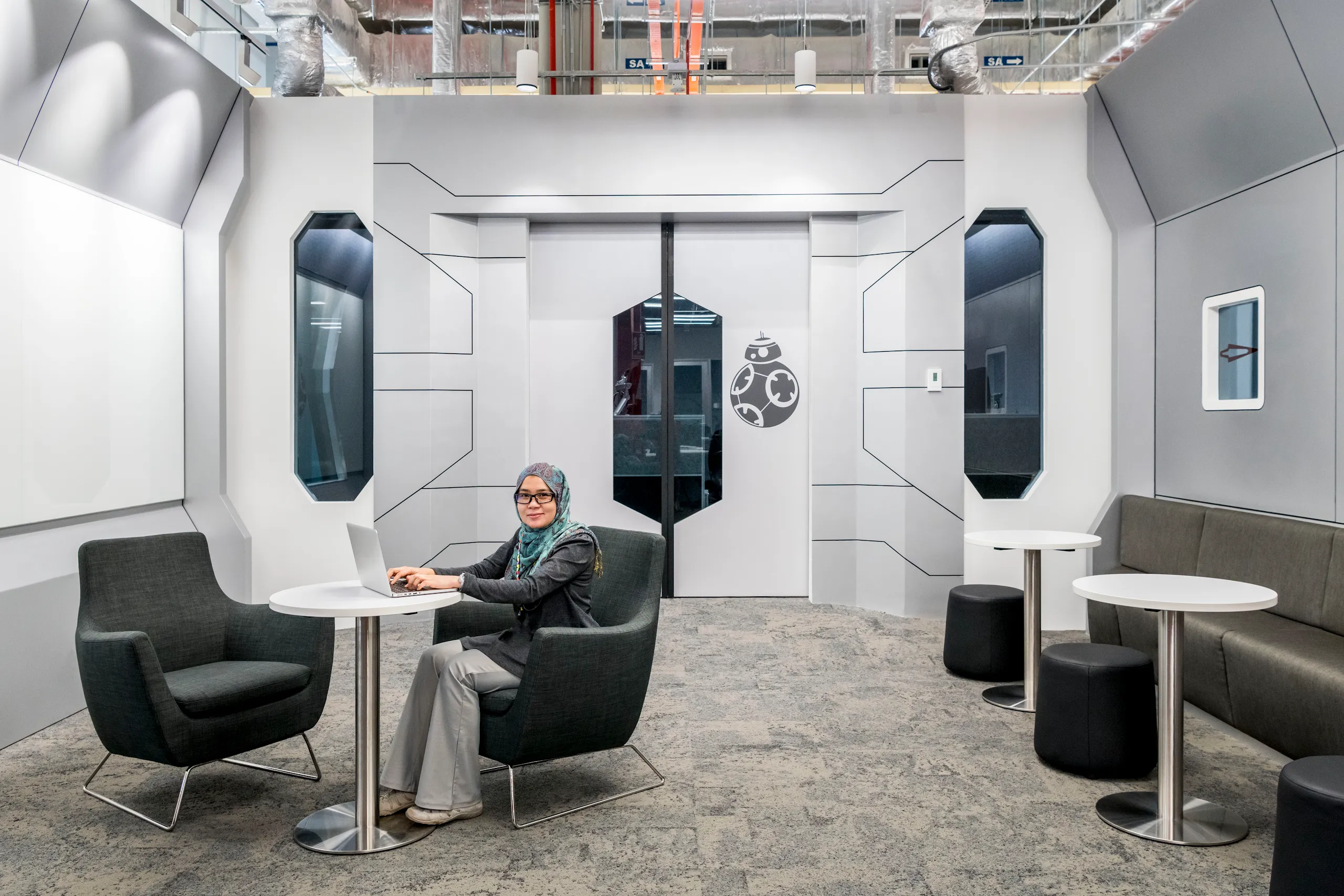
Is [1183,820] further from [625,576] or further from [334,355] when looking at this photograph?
[334,355]

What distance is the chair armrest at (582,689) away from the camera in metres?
2.92

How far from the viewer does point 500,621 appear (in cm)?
368

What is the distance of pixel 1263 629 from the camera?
390 centimetres

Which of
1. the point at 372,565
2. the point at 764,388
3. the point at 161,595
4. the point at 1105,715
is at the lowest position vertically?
the point at 1105,715

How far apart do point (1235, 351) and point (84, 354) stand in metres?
5.90

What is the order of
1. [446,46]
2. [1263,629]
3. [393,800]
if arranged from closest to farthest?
[393,800] < [1263,629] < [446,46]

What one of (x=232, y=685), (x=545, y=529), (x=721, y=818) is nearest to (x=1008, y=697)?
(x=721, y=818)

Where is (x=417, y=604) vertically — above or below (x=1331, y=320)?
below

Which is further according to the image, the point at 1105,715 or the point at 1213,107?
the point at 1213,107

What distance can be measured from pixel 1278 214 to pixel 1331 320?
2.13ft

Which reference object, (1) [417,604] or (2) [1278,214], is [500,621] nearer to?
(1) [417,604]

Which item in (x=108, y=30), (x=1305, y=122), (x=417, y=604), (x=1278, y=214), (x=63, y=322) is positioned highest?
(x=108, y=30)

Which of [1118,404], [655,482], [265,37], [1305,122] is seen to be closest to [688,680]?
[655,482]

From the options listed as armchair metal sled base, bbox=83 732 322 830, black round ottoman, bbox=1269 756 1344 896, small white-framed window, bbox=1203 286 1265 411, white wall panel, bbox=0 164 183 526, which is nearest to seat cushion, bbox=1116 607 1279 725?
small white-framed window, bbox=1203 286 1265 411
